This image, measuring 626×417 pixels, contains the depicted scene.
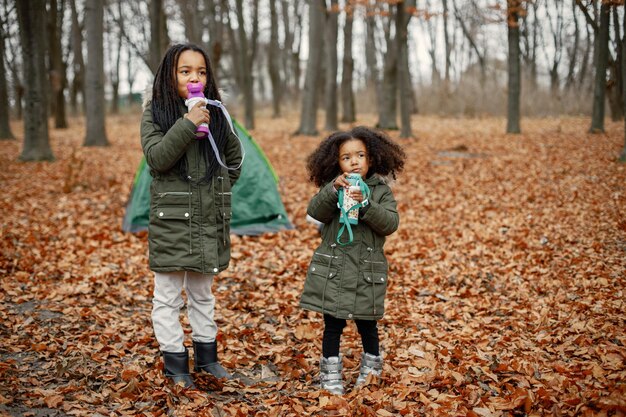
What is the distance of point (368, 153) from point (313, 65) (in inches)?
481

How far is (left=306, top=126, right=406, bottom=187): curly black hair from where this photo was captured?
11.7 feet

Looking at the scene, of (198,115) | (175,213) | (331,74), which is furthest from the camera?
(331,74)

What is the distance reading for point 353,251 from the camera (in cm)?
341

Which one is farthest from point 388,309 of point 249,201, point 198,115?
point 249,201

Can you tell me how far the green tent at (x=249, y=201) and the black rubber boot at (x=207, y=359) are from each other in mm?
3519

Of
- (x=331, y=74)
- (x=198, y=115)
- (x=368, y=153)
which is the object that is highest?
(x=331, y=74)

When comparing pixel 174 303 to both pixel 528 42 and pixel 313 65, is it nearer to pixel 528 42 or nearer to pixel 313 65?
pixel 313 65

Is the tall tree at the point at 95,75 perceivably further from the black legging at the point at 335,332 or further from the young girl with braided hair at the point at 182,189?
the black legging at the point at 335,332

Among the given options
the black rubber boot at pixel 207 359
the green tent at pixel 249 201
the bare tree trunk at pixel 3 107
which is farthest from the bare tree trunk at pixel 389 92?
the black rubber boot at pixel 207 359

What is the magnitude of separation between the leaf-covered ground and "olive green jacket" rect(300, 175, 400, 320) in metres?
0.55

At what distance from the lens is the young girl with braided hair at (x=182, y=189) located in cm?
330

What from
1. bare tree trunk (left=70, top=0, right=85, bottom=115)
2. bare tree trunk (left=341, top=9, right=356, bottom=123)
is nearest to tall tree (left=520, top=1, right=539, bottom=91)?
bare tree trunk (left=341, top=9, right=356, bottom=123)

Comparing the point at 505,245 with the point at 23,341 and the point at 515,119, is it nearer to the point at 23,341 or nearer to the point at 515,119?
the point at 23,341

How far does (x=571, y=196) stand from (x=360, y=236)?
6230 millimetres
